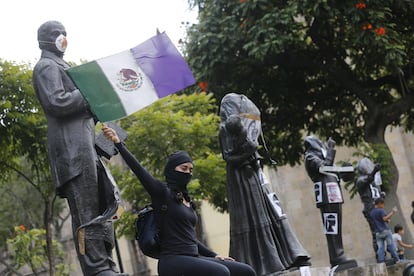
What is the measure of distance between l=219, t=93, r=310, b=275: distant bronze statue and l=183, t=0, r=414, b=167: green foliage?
1231 cm

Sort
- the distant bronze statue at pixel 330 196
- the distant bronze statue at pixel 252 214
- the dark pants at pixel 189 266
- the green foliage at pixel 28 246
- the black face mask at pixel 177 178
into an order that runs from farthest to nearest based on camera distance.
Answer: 1. the green foliage at pixel 28 246
2. the distant bronze statue at pixel 330 196
3. the distant bronze statue at pixel 252 214
4. the black face mask at pixel 177 178
5. the dark pants at pixel 189 266

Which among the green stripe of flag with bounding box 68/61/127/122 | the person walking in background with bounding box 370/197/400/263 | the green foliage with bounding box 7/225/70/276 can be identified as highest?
the green stripe of flag with bounding box 68/61/127/122

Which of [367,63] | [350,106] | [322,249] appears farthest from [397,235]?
[322,249]

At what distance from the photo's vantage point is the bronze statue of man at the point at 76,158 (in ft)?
24.4

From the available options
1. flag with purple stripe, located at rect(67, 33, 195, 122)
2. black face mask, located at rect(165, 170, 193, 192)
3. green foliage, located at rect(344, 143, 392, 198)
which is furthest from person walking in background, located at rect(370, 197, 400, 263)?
black face mask, located at rect(165, 170, 193, 192)

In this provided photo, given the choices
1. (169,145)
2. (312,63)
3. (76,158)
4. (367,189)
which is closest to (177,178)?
(76,158)

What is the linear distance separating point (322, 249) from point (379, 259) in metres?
17.7

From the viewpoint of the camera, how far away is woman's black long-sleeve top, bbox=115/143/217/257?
23.3 ft

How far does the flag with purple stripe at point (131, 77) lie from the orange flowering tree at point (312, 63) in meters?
14.3

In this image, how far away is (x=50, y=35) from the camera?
26.1 feet

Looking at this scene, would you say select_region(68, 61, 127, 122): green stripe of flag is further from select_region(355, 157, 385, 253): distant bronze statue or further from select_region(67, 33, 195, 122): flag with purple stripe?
select_region(355, 157, 385, 253): distant bronze statue

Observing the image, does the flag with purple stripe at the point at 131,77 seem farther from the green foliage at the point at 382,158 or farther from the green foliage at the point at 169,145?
the green foliage at the point at 169,145

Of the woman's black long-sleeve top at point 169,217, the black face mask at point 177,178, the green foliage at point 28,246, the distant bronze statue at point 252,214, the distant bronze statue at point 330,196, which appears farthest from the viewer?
the green foliage at point 28,246

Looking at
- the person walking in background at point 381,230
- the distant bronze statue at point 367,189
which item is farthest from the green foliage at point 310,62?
the person walking in background at point 381,230
